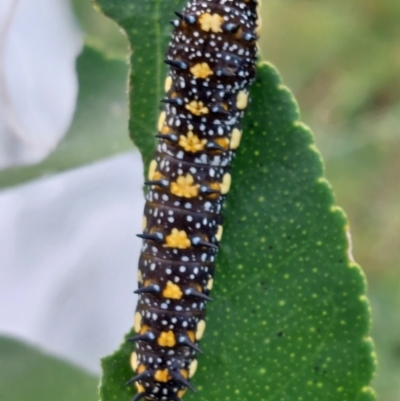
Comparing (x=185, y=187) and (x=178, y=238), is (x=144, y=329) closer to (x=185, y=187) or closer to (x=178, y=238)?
(x=178, y=238)

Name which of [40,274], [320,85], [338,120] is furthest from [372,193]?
[40,274]

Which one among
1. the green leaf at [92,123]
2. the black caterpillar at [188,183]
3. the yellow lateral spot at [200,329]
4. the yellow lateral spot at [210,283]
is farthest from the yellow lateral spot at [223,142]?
the green leaf at [92,123]

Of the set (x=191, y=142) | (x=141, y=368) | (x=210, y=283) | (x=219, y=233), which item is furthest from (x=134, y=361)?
(x=191, y=142)

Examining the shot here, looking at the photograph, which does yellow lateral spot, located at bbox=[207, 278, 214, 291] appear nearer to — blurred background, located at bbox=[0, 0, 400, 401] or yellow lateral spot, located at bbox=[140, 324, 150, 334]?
yellow lateral spot, located at bbox=[140, 324, 150, 334]

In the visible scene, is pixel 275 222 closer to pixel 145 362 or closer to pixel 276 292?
pixel 276 292

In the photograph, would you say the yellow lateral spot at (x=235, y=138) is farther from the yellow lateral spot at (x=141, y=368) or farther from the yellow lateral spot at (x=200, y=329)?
the yellow lateral spot at (x=141, y=368)

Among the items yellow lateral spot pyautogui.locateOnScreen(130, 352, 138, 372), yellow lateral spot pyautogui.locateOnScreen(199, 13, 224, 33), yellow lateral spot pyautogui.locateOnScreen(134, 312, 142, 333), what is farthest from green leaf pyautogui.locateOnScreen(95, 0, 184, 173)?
yellow lateral spot pyautogui.locateOnScreen(130, 352, 138, 372)
